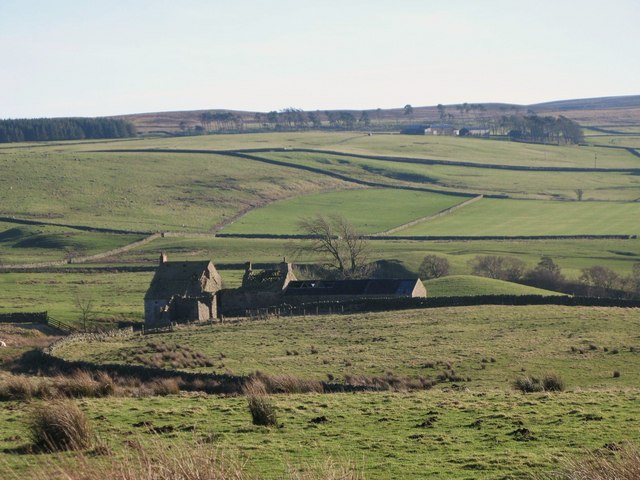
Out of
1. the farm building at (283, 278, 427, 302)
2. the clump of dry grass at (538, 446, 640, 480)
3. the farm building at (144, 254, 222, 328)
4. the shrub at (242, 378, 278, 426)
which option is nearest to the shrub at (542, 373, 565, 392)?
the shrub at (242, 378, 278, 426)

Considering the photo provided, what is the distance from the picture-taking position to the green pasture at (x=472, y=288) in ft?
265

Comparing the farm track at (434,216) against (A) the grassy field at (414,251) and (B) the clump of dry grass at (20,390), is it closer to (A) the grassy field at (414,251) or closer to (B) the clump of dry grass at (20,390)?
(A) the grassy field at (414,251)

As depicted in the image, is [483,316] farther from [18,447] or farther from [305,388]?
[18,447]

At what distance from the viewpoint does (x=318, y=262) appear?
105875mm

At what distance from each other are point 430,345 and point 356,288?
26177 mm

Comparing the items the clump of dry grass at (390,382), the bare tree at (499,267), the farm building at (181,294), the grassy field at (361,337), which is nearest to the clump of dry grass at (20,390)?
the grassy field at (361,337)

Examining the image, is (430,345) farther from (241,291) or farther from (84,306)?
(84,306)

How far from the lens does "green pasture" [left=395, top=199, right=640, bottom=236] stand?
132750mm

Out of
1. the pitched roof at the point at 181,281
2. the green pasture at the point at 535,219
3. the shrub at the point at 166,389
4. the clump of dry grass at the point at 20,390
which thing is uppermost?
the clump of dry grass at the point at 20,390

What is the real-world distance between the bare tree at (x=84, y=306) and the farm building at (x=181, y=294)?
3841 millimetres

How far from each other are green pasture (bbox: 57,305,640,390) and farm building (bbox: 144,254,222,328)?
6.69m

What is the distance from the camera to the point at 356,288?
255ft

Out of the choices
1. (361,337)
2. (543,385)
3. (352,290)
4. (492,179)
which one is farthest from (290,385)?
(492,179)

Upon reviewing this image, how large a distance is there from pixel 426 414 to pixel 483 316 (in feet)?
115
